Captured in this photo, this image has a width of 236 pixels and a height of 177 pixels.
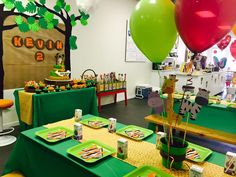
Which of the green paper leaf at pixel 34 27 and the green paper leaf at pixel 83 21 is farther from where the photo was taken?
the green paper leaf at pixel 83 21

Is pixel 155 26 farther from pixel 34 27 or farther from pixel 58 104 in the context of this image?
pixel 34 27

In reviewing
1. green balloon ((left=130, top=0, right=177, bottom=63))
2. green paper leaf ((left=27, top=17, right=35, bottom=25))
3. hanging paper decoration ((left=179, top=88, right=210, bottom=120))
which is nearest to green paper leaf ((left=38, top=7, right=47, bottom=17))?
green paper leaf ((left=27, top=17, right=35, bottom=25))

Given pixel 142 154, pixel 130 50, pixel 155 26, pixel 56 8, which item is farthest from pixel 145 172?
pixel 130 50

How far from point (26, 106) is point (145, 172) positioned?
2.30 m

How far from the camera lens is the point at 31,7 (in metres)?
3.42

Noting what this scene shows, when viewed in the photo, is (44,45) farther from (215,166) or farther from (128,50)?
(215,166)

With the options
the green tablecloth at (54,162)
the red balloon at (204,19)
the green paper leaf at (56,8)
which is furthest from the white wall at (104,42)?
the red balloon at (204,19)

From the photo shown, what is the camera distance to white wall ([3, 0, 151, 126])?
440 centimetres

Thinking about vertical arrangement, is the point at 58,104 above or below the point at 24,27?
below

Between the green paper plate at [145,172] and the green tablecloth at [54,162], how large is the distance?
0.06 metres

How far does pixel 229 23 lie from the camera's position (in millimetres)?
1055

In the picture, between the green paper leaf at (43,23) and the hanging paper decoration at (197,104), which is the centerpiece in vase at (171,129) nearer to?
the hanging paper decoration at (197,104)

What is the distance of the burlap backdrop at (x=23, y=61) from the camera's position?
327cm

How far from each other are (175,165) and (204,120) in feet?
5.14
